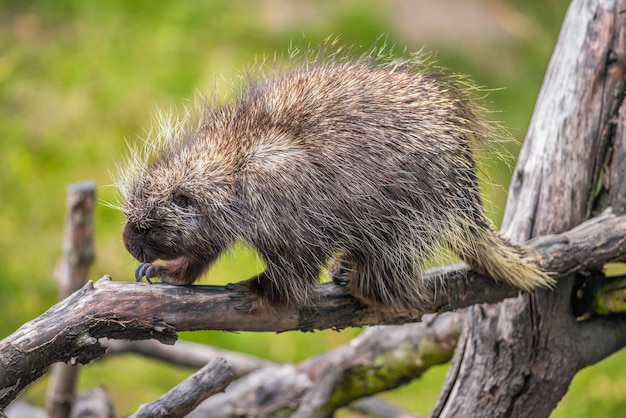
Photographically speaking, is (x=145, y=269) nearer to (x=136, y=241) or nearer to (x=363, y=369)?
(x=136, y=241)

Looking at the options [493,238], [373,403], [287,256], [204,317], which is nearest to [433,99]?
[493,238]

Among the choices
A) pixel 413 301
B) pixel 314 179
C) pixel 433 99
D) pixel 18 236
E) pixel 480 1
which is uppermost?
pixel 480 1

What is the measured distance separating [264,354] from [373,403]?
68.5 inches

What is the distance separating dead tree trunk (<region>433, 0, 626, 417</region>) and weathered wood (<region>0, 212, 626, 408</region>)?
224 mm

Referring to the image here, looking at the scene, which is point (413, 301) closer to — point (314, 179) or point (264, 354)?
point (314, 179)

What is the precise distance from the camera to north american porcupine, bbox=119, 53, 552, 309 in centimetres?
265

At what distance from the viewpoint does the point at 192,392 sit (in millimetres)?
2699

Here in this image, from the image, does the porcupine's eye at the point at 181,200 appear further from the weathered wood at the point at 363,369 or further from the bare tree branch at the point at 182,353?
the bare tree branch at the point at 182,353

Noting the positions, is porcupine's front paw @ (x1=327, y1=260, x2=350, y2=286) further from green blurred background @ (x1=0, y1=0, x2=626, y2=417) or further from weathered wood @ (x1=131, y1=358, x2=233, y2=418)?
green blurred background @ (x1=0, y1=0, x2=626, y2=417)

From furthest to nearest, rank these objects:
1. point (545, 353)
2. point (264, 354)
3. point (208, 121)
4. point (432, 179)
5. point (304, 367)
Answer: point (264, 354)
point (304, 367)
point (545, 353)
point (208, 121)
point (432, 179)

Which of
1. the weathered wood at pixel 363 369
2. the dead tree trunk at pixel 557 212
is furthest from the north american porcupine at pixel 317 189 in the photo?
the weathered wood at pixel 363 369

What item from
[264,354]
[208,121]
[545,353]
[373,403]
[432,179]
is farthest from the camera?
[264,354]

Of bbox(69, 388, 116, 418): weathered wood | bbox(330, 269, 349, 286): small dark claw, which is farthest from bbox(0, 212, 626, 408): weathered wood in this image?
bbox(69, 388, 116, 418): weathered wood

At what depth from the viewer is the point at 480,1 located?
397 inches
